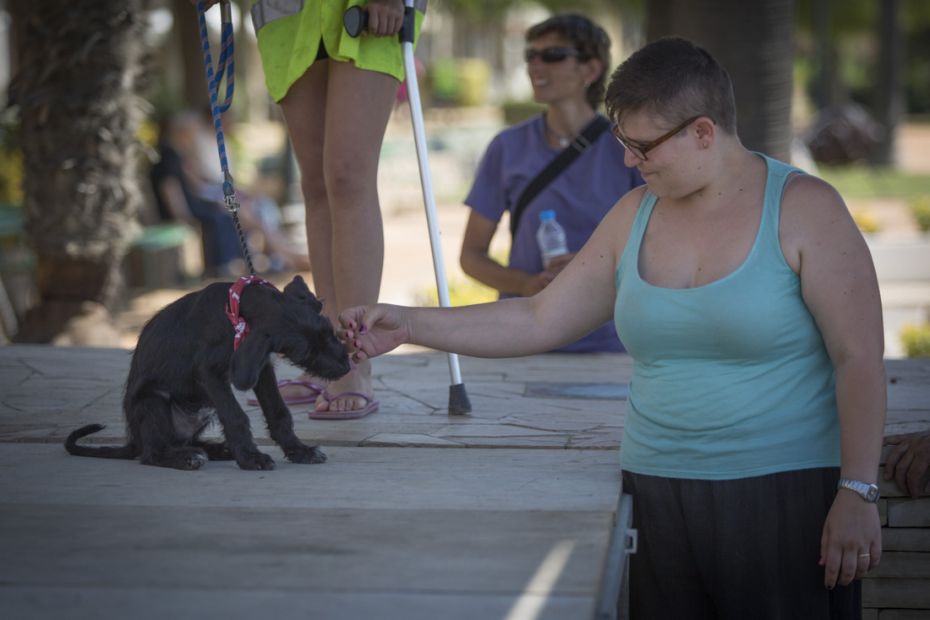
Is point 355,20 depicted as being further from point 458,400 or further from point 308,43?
point 458,400

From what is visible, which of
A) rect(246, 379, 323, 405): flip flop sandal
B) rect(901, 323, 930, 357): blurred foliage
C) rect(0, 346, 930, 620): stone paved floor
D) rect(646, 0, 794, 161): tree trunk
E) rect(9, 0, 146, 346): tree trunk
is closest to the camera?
rect(0, 346, 930, 620): stone paved floor

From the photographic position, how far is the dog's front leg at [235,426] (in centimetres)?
324

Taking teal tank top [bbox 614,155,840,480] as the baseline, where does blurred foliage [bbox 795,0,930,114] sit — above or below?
above

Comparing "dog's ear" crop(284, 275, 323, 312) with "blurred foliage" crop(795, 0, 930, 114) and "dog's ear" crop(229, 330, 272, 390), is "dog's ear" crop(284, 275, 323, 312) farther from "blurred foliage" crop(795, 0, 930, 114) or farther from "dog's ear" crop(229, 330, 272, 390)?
"blurred foliage" crop(795, 0, 930, 114)

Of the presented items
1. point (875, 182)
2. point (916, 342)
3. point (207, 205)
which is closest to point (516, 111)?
point (875, 182)

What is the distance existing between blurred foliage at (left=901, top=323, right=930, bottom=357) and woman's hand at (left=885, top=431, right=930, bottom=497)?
185 inches

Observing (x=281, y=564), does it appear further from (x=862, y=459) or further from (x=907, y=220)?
(x=907, y=220)

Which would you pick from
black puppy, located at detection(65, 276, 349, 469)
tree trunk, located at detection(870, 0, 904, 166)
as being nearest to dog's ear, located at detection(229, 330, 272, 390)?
black puppy, located at detection(65, 276, 349, 469)

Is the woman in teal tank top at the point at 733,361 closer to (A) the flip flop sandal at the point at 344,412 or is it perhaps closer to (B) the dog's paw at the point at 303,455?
(B) the dog's paw at the point at 303,455

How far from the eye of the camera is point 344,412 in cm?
411

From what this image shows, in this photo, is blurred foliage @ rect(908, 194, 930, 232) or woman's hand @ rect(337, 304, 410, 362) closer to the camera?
woman's hand @ rect(337, 304, 410, 362)

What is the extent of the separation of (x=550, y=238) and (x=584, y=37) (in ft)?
3.09

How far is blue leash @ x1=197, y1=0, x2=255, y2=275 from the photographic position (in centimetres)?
362

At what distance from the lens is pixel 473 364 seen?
5.29 meters
